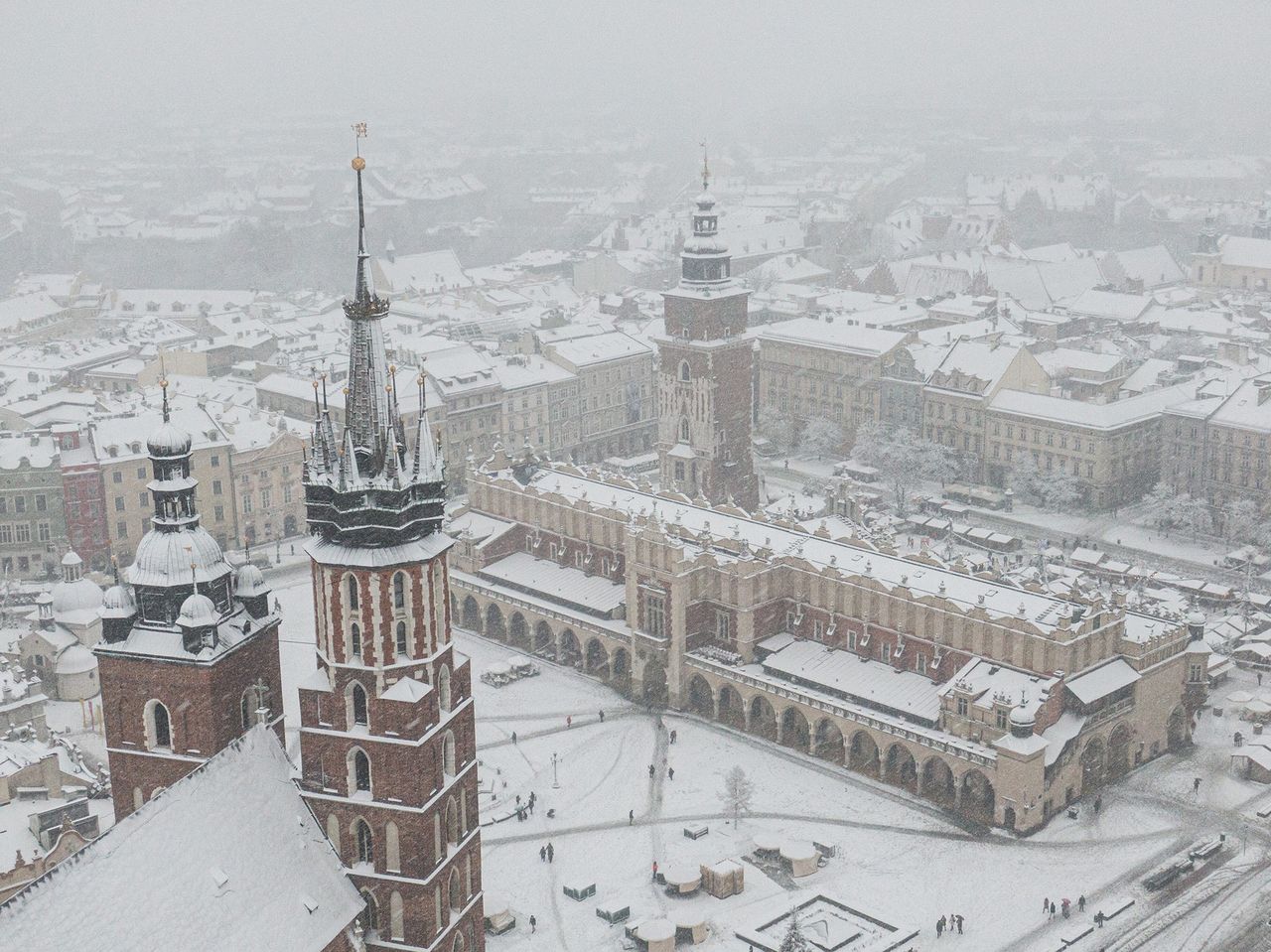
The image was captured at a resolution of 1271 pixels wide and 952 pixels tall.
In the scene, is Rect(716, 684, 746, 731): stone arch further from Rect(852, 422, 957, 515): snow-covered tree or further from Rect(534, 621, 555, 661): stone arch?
Rect(852, 422, 957, 515): snow-covered tree

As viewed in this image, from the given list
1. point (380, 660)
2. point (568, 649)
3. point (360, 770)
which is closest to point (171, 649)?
point (360, 770)

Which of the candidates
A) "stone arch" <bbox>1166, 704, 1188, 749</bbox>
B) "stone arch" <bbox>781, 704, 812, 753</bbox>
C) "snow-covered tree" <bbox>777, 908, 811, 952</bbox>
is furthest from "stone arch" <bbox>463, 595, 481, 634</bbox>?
"snow-covered tree" <bbox>777, 908, 811, 952</bbox>

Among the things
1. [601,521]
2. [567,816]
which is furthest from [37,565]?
[567,816]

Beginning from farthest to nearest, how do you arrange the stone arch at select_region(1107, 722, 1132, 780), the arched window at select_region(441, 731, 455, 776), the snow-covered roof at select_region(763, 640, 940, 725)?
the snow-covered roof at select_region(763, 640, 940, 725) < the stone arch at select_region(1107, 722, 1132, 780) < the arched window at select_region(441, 731, 455, 776)

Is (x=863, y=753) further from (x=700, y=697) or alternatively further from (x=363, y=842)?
(x=363, y=842)

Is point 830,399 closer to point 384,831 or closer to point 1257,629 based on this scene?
point 1257,629

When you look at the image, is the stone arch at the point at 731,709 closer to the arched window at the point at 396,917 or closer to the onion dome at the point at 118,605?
the arched window at the point at 396,917
